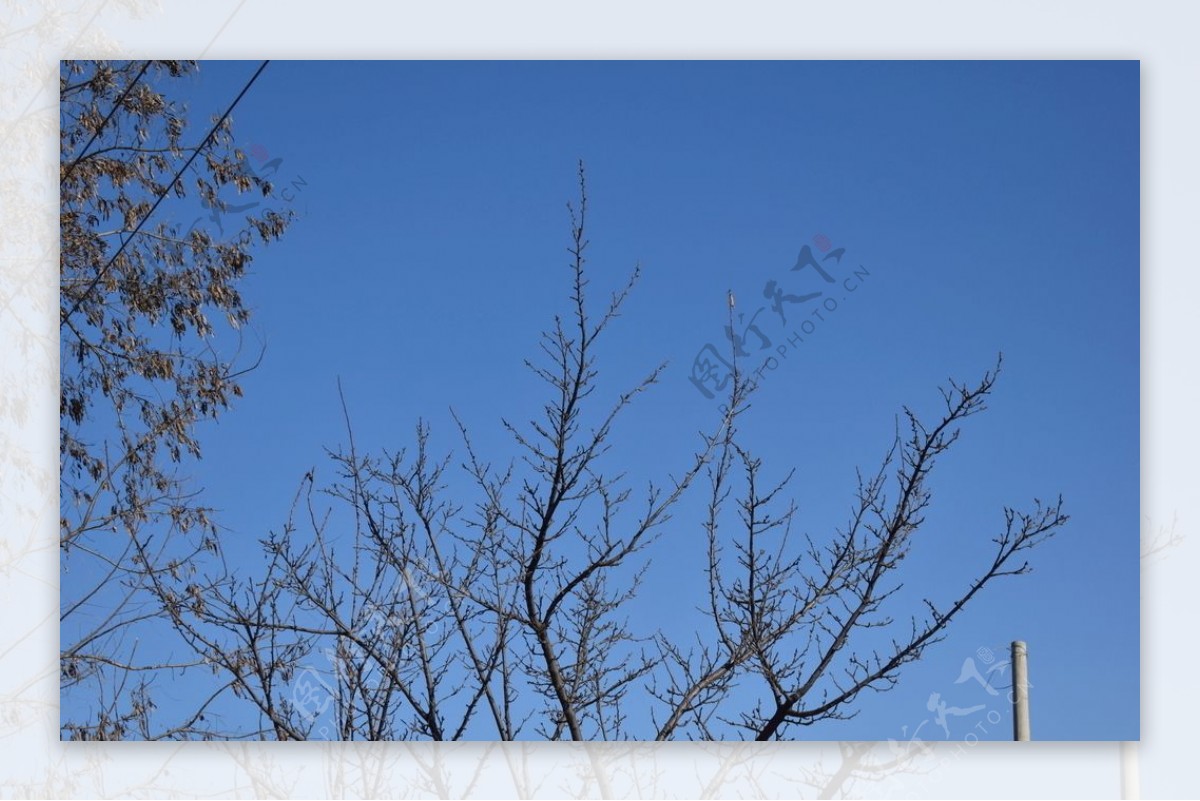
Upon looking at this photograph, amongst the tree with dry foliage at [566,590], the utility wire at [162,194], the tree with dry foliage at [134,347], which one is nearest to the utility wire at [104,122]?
the tree with dry foliage at [134,347]

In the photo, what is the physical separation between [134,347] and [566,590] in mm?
1109

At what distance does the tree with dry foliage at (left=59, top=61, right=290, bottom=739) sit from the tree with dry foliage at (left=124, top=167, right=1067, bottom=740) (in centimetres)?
12

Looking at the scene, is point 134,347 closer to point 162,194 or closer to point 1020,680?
point 162,194

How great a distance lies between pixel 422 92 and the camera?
122 inches

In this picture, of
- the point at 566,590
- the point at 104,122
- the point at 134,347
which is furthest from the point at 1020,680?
the point at 104,122

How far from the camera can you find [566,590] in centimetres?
300

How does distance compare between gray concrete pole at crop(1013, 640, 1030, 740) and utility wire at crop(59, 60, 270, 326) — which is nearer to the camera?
gray concrete pole at crop(1013, 640, 1030, 740)

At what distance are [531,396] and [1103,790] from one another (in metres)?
1.50

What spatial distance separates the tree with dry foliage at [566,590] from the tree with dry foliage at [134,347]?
12 centimetres

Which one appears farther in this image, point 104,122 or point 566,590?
point 104,122

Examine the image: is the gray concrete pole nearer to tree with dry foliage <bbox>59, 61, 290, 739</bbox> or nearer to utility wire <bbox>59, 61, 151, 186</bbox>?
tree with dry foliage <bbox>59, 61, 290, 739</bbox>

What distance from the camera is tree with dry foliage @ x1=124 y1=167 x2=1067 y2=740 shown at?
294 cm

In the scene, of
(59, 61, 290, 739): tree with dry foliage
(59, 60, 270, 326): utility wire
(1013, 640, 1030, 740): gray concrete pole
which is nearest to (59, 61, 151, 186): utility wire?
(59, 61, 290, 739): tree with dry foliage

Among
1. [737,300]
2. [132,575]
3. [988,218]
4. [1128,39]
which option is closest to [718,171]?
[737,300]
